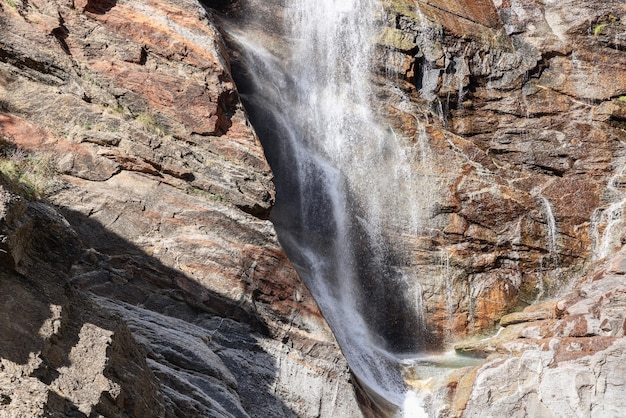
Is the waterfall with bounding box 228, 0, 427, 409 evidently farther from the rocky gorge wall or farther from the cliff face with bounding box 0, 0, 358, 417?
the cliff face with bounding box 0, 0, 358, 417

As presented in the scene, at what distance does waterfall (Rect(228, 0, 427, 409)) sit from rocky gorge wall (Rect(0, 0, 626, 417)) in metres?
0.63

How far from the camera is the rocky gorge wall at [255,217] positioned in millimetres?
7504

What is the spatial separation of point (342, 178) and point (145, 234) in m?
9.34

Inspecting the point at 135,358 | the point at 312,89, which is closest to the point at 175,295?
the point at 135,358

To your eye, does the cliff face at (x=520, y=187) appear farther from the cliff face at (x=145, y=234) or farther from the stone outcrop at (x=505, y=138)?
the cliff face at (x=145, y=234)

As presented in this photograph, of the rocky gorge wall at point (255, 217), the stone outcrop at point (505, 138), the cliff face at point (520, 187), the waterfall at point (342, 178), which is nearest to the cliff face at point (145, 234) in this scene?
the rocky gorge wall at point (255, 217)

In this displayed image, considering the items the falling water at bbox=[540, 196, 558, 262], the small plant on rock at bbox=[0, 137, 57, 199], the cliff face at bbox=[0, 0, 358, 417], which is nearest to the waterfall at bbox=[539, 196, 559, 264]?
the falling water at bbox=[540, 196, 558, 262]

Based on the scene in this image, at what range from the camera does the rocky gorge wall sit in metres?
7.50

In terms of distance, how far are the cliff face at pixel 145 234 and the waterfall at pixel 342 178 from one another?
11.5ft

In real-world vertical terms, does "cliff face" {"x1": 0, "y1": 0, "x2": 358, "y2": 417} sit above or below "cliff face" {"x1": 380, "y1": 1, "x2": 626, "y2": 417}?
below

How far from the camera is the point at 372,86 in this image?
77.5 feet

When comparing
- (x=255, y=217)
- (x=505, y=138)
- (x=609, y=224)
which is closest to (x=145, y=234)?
(x=255, y=217)

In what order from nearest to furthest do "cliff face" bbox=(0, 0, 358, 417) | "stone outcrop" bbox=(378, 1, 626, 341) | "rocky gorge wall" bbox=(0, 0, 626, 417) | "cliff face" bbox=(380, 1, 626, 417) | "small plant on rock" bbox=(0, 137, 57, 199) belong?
"cliff face" bbox=(0, 0, 358, 417)
"rocky gorge wall" bbox=(0, 0, 626, 417)
"small plant on rock" bbox=(0, 137, 57, 199)
"cliff face" bbox=(380, 1, 626, 417)
"stone outcrop" bbox=(378, 1, 626, 341)

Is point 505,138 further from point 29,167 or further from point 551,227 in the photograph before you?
point 29,167
